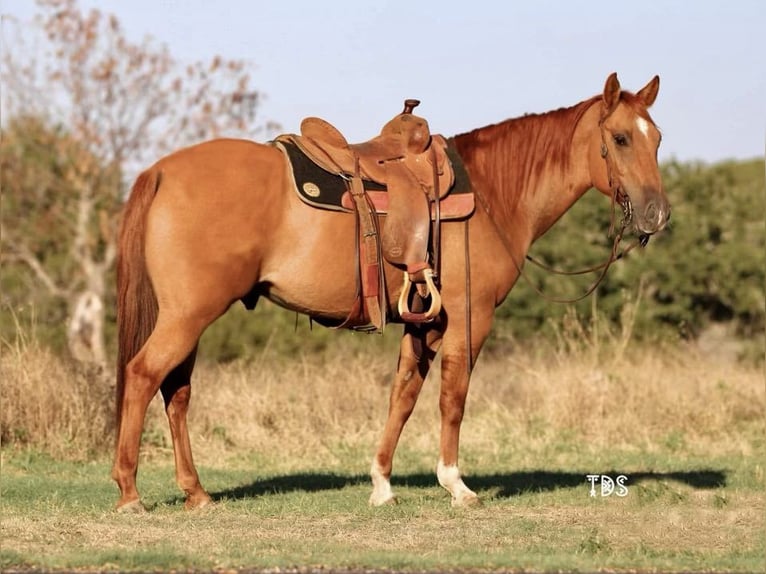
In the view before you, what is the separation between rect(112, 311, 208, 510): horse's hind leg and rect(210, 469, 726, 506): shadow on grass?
1171mm

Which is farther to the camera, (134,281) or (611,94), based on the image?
(611,94)

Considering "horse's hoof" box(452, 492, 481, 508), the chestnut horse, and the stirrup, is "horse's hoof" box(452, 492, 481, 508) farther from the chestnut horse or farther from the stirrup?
the stirrup

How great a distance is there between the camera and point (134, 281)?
7.84 metres

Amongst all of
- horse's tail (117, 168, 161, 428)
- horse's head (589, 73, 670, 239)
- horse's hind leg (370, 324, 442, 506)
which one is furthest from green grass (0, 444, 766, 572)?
horse's head (589, 73, 670, 239)

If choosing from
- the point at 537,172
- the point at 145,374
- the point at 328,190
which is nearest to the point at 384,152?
the point at 328,190

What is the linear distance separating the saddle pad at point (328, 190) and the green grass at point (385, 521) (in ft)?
6.28

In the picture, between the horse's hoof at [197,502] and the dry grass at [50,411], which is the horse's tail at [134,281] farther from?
the dry grass at [50,411]

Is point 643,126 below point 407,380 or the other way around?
the other way around

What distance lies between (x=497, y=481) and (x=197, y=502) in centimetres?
269

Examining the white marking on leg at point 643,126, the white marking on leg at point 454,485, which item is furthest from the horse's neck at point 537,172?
the white marking on leg at point 454,485

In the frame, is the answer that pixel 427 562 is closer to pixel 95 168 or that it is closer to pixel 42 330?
pixel 42 330

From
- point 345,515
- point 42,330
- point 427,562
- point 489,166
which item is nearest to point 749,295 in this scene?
point 42,330

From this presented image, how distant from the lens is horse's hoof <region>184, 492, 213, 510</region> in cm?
806

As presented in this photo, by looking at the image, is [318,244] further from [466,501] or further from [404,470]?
[404,470]
